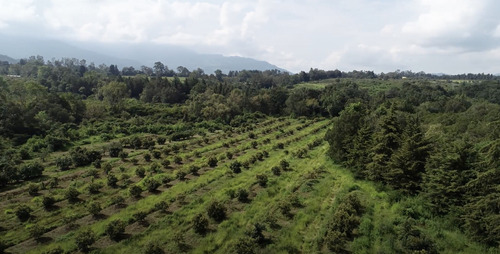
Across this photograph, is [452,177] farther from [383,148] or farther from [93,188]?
[93,188]

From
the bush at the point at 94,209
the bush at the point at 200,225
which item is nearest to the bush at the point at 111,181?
the bush at the point at 94,209

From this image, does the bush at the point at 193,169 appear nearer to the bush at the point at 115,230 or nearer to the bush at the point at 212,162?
the bush at the point at 212,162

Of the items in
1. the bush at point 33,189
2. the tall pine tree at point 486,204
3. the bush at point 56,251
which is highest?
the tall pine tree at point 486,204

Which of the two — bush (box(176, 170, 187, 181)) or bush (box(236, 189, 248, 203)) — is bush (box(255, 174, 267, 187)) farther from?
bush (box(176, 170, 187, 181))

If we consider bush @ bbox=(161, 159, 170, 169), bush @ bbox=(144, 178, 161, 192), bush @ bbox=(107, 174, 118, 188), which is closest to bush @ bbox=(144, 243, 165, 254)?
bush @ bbox=(144, 178, 161, 192)

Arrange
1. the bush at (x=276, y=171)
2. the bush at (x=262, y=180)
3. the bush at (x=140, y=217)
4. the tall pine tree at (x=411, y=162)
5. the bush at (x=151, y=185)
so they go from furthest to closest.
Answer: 1. the bush at (x=276, y=171)
2. the bush at (x=262, y=180)
3. the bush at (x=151, y=185)
4. the tall pine tree at (x=411, y=162)
5. the bush at (x=140, y=217)

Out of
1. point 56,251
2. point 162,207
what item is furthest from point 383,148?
point 56,251

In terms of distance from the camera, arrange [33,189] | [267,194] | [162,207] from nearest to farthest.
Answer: [162,207] → [267,194] → [33,189]
